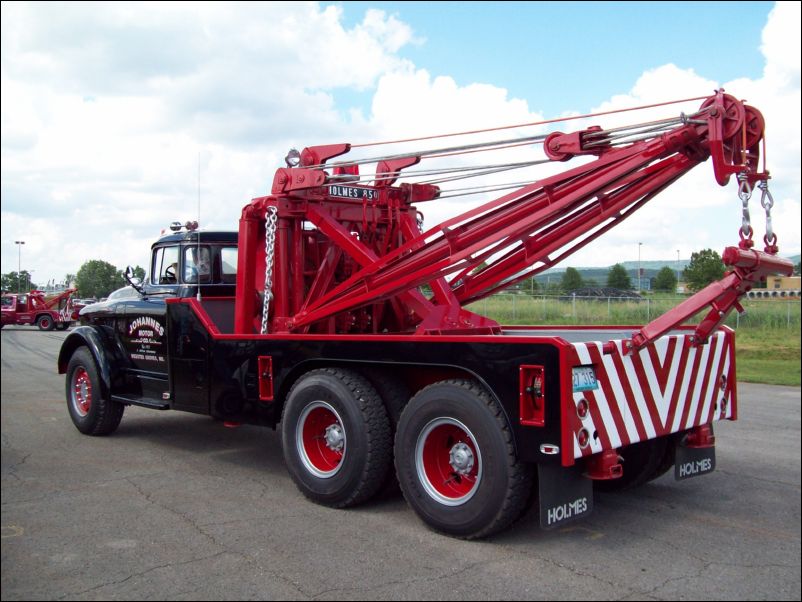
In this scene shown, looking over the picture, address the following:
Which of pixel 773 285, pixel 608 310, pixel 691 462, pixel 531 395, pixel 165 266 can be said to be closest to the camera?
pixel 531 395

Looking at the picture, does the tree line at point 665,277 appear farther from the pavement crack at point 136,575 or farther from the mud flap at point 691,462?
the pavement crack at point 136,575

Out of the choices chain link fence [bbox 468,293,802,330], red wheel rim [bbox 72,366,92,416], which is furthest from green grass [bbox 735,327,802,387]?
red wheel rim [bbox 72,366,92,416]

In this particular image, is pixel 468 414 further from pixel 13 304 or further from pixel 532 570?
pixel 13 304

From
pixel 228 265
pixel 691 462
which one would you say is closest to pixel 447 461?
pixel 691 462

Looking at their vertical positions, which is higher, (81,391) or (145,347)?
(145,347)

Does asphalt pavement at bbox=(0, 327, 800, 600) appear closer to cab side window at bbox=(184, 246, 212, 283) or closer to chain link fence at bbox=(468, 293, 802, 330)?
chain link fence at bbox=(468, 293, 802, 330)

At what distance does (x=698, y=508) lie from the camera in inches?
223

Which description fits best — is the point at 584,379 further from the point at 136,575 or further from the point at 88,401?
the point at 88,401

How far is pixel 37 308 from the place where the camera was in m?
3.63

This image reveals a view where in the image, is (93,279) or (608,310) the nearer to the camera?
(93,279)

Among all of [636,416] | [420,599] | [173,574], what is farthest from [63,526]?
[636,416]

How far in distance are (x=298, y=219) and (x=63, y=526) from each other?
3447 mm

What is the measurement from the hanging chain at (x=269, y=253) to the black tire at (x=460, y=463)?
2374 mm

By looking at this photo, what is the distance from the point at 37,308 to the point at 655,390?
13.1 feet
